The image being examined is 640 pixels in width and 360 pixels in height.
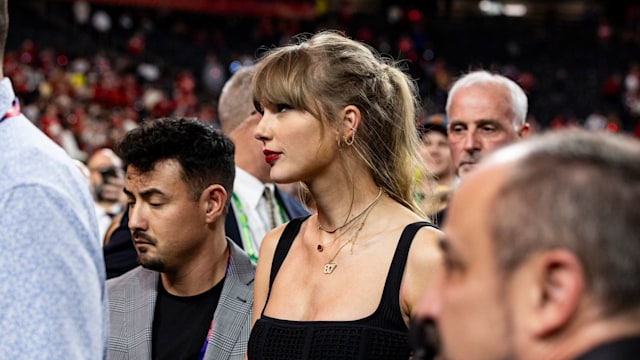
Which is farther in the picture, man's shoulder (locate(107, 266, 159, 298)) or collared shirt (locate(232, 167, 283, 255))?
collared shirt (locate(232, 167, 283, 255))

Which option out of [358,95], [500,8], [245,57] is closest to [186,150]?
[358,95]

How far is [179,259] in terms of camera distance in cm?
267

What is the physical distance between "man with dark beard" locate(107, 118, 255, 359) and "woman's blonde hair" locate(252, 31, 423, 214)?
0.53m

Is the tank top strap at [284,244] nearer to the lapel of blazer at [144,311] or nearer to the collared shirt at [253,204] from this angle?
the lapel of blazer at [144,311]

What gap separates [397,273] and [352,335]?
18 centimetres

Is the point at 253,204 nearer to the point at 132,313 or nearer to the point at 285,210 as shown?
the point at 285,210

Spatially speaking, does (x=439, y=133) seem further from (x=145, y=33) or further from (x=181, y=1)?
(x=181, y=1)

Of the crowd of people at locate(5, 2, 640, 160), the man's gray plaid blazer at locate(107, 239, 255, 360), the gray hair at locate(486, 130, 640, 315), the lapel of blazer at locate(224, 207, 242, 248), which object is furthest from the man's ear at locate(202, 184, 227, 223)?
the crowd of people at locate(5, 2, 640, 160)

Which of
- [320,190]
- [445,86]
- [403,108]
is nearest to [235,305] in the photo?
[320,190]

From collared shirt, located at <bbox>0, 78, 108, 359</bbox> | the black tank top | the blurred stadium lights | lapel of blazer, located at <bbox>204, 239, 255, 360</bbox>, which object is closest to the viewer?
collared shirt, located at <bbox>0, 78, 108, 359</bbox>

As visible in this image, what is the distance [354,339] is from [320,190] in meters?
0.43

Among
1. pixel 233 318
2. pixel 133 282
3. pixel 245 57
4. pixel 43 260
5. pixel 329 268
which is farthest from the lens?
pixel 245 57

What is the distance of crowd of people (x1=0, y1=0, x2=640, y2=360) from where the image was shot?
0.98 meters

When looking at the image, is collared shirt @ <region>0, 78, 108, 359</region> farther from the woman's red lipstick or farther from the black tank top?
the woman's red lipstick
